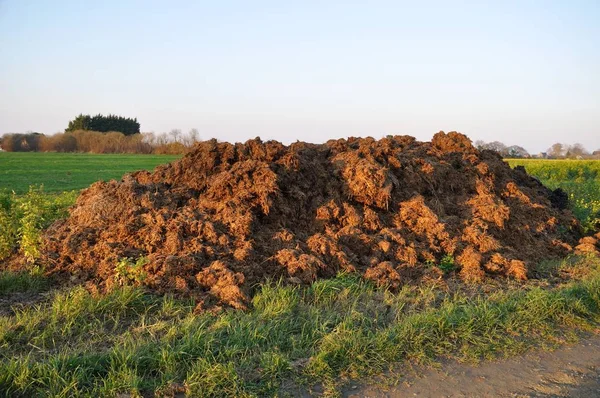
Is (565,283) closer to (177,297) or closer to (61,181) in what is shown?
(177,297)

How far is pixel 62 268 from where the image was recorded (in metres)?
5.73

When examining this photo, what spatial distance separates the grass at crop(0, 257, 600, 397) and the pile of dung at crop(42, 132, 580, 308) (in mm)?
383

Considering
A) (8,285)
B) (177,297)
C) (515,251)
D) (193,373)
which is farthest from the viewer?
(515,251)

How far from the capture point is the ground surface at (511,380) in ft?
12.2

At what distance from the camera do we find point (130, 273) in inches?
205

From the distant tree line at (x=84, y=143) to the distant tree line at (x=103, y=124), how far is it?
10.3 metres

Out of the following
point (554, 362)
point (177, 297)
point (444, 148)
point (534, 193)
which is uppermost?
point (444, 148)

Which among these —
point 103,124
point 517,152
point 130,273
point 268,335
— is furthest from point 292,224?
point 103,124

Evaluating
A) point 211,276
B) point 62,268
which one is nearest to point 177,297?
point 211,276

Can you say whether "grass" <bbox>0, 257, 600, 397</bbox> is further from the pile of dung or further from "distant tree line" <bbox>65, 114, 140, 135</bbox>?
"distant tree line" <bbox>65, 114, 140, 135</bbox>

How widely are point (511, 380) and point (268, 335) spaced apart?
192cm

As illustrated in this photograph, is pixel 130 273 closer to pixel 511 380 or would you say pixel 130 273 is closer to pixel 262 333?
pixel 262 333

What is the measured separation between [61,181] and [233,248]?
24.6m

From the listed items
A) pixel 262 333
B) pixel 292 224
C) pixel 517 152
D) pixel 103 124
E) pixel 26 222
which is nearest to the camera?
pixel 262 333
